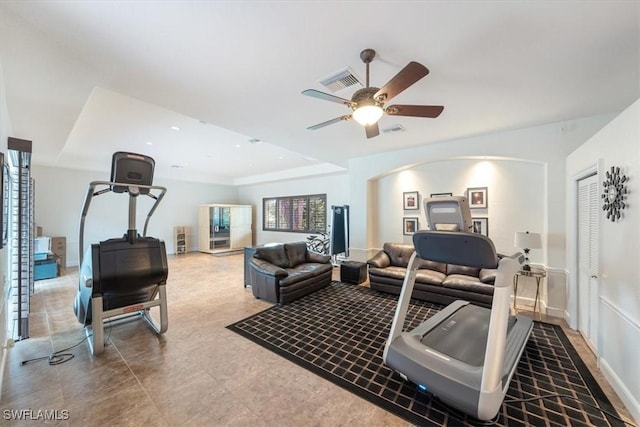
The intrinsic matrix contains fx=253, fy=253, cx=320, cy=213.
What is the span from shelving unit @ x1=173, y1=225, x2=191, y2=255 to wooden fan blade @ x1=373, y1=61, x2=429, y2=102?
927 centimetres

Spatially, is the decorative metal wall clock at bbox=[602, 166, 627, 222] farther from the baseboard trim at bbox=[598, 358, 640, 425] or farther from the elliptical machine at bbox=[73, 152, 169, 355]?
the elliptical machine at bbox=[73, 152, 169, 355]

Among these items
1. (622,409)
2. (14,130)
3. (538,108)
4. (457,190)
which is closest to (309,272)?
(457,190)

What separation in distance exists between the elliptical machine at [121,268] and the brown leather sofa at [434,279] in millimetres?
3435

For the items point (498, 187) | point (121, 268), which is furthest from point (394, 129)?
point (121, 268)

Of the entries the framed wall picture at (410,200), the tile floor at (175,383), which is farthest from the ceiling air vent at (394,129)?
the tile floor at (175,383)

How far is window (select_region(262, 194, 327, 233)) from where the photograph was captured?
841cm

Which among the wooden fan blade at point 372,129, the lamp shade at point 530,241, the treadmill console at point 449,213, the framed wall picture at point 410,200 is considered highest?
the wooden fan blade at point 372,129

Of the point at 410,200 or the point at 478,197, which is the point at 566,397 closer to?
the point at 478,197

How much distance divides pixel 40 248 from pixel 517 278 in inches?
378

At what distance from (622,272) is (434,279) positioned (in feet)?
7.14

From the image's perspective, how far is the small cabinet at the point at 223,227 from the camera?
9.54 metres

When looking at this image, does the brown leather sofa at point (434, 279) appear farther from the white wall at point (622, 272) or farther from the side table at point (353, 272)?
the white wall at point (622, 272)

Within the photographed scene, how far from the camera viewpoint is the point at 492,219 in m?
4.49

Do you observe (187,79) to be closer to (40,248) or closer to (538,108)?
(538,108)
